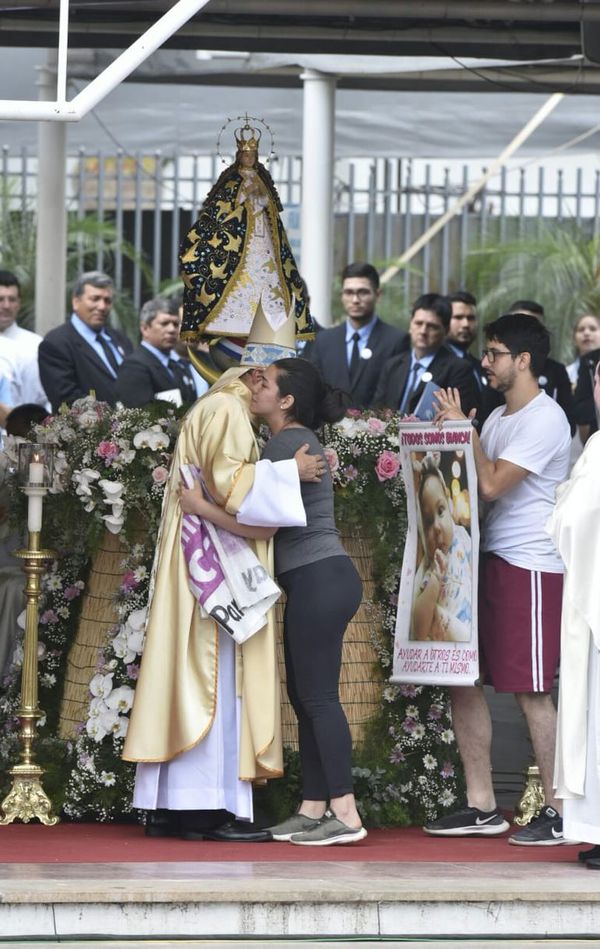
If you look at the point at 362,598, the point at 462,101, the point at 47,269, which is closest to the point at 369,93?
the point at 462,101

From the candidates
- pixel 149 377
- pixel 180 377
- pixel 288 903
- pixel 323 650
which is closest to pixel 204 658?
pixel 323 650

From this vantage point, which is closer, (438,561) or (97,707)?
(438,561)

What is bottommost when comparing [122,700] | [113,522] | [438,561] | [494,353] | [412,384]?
[122,700]

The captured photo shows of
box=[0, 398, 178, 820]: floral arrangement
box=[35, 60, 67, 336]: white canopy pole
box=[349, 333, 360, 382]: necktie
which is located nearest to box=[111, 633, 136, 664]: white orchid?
box=[0, 398, 178, 820]: floral arrangement

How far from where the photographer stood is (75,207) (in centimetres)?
1808

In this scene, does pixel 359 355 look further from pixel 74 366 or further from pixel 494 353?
pixel 494 353

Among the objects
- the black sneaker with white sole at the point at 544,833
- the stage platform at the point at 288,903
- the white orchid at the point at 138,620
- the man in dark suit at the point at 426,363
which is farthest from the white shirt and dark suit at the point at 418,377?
the stage platform at the point at 288,903

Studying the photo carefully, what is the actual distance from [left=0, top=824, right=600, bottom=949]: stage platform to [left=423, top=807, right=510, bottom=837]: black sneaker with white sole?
35.9 inches

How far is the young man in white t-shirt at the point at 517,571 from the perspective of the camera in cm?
717

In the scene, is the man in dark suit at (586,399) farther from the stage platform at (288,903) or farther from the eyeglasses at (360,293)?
the stage platform at (288,903)

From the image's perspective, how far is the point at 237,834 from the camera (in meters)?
7.12

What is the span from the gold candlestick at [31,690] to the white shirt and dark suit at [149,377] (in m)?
2.74

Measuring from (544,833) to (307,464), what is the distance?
159 cm

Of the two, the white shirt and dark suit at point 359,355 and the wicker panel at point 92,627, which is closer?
the wicker panel at point 92,627
